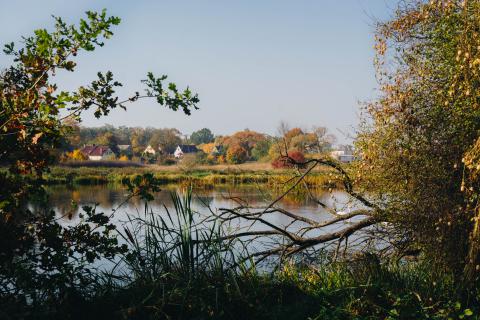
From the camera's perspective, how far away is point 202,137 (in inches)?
4272

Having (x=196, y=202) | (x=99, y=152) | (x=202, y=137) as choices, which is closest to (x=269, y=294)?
(x=196, y=202)

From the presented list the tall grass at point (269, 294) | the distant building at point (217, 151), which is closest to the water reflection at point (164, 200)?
the tall grass at point (269, 294)

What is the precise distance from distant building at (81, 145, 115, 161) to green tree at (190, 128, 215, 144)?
36307 mm

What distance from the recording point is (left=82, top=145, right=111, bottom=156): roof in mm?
67188

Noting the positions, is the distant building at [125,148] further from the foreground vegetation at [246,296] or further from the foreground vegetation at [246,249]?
the foreground vegetation at [246,296]

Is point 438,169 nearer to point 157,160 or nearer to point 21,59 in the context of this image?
point 21,59

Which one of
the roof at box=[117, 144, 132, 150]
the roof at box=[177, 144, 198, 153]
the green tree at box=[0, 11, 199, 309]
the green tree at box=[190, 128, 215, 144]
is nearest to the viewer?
the green tree at box=[0, 11, 199, 309]

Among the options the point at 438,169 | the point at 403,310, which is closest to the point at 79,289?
the point at 403,310

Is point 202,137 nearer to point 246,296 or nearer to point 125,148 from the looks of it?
point 125,148

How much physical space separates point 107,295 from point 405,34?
5.43 meters

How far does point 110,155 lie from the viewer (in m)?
65.7

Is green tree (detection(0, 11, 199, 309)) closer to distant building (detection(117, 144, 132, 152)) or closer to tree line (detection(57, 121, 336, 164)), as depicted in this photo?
tree line (detection(57, 121, 336, 164))

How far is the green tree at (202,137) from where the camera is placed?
353ft

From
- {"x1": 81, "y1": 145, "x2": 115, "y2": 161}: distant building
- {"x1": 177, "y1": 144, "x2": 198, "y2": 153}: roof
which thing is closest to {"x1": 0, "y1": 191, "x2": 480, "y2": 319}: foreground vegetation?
{"x1": 81, "y1": 145, "x2": 115, "y2": 161}: distant building
